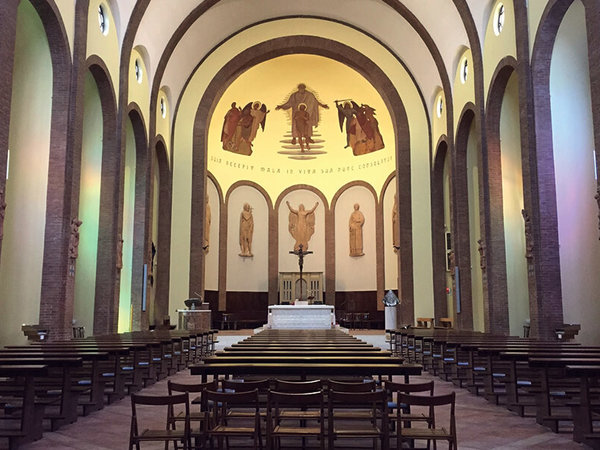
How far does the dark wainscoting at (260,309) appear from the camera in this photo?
24.7 meters

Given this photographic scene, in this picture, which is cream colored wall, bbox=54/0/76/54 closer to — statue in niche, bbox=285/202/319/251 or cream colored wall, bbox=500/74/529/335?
cream colored wall, bbox=500/74/529/335

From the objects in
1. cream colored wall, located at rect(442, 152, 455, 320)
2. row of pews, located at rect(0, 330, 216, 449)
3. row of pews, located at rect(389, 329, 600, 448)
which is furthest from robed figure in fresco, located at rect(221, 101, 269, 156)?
row of pews, located at rect(389, 329, 600, 448)

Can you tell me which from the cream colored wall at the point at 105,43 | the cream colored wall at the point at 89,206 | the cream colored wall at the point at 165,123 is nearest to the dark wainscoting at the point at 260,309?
the cream colored wall at the point at 165,123

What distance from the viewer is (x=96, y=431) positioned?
623 centimetres

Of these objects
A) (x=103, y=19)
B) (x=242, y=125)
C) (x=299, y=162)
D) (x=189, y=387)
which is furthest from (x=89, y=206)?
(x=299, y=162)

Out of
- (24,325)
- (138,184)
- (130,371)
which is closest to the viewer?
(130,371)

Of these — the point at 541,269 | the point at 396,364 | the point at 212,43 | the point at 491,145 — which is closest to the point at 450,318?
the point at 491,145

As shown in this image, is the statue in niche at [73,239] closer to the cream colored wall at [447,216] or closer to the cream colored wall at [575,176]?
the cream colored wall at [575,176]

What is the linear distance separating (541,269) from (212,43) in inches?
539

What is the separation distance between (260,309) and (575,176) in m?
16.6

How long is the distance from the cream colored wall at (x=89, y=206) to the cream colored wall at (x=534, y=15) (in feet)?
31.9

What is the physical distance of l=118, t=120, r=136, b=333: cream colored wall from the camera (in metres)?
16.5

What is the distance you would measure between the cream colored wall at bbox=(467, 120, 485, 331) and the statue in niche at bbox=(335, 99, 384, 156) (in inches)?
344

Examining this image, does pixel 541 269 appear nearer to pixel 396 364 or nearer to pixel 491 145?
pixel 491 145
